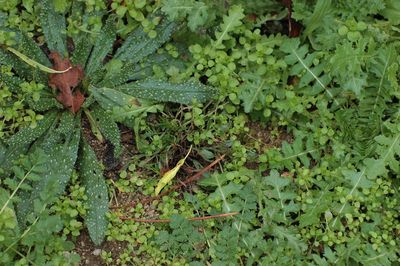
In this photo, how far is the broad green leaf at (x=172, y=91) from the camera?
3592 millimetres

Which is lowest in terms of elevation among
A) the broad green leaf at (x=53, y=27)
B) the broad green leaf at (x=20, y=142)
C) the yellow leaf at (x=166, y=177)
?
the yellow leaf at (x=166, y=177)

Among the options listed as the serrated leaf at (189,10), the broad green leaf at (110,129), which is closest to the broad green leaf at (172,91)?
the broad green leaf at (110,129)

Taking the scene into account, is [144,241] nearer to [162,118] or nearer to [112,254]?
[112,254]

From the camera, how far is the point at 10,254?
3.26 metres

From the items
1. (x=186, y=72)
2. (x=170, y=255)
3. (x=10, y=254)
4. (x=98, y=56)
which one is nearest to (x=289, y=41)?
(x=186, y=72)

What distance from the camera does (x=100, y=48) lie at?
3.64 metres

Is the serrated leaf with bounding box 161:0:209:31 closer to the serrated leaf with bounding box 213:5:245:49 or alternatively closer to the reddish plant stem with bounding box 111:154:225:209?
the serrated leaf with bounding box 213:5:245:49

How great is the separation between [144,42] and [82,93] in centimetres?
44

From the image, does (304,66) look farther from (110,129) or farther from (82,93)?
(82,93)

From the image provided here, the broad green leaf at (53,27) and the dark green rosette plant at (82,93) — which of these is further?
the broad green leaf at (53,27)

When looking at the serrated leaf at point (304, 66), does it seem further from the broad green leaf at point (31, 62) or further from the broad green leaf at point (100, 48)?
the broad green leaf at point (31, 62)

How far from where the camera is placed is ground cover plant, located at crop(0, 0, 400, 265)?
3461mm

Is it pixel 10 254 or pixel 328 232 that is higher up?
pixel 10 254

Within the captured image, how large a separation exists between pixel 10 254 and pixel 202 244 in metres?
0.96
